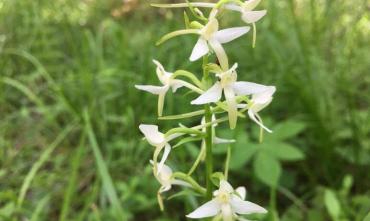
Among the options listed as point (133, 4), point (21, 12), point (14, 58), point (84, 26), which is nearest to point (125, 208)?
point (133, 4)

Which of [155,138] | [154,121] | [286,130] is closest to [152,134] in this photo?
[155,138]

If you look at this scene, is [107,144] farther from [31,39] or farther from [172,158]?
[31,39]

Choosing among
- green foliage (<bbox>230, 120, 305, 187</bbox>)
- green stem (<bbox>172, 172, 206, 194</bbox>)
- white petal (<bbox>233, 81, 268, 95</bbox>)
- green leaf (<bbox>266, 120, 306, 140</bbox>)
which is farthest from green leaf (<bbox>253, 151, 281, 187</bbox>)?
white petal (<bbox>233, 81, 268, 95</bbox>)

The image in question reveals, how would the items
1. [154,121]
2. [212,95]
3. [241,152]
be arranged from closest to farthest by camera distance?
1. [212,95]
2. [241,152]
3. [154,121]

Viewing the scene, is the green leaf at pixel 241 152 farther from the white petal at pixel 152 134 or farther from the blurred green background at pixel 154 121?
the white petal at pixel 152 134

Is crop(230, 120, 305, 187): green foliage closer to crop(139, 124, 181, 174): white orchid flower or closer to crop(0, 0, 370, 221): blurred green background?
crop(0, 0, 370, 221): blurred green background

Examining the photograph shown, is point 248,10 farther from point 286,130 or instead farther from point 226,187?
point 286,130
